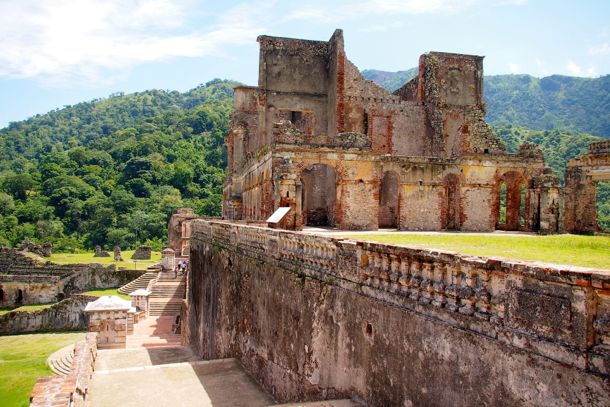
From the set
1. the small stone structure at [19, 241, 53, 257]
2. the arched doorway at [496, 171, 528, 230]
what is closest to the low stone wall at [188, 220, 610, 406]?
the arched doorway at [496, 171, 528, 230]

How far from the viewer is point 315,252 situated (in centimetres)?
959

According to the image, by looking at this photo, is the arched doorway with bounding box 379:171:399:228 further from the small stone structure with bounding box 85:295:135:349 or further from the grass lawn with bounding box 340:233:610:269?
the grass lawn with bounding box 340:233:610:269

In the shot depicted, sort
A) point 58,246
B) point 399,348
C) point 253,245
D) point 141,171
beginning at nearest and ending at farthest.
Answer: point 399,348 → point 253,245 → point 58,246 → point 141,171

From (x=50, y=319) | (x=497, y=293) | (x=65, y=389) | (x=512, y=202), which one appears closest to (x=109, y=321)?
(x=65, y=389)

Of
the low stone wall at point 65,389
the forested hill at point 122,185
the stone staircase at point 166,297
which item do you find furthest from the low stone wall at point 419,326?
the forested hill at point 122,185

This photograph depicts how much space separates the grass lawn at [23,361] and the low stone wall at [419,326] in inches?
635

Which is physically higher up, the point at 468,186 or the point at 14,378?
the point at 468,186

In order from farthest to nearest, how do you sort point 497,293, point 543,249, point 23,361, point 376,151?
point 23,361 → point 376,151 → point 543,249 → point 497,293

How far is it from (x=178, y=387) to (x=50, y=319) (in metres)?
31.0

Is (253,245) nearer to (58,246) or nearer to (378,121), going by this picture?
(378,121)

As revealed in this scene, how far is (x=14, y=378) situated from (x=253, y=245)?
1915 centimetres

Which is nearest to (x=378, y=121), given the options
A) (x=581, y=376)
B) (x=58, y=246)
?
(x=581, y=376)

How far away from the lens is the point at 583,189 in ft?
71.3

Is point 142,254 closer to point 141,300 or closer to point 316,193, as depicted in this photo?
point 141,300
